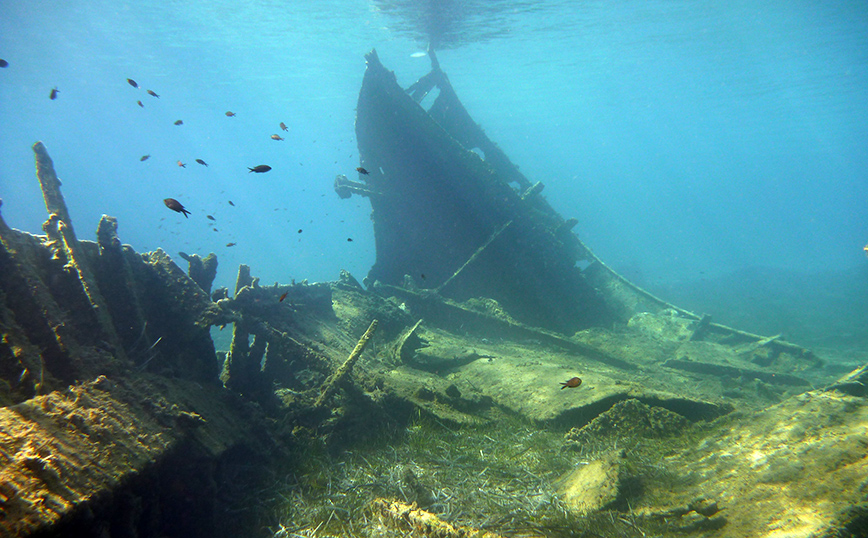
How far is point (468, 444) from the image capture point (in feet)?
15.9

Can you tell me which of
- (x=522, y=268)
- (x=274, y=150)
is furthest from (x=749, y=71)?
(x=274, y=150)

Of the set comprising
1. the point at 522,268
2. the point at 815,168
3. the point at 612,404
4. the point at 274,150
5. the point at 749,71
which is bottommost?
the point at 612,404

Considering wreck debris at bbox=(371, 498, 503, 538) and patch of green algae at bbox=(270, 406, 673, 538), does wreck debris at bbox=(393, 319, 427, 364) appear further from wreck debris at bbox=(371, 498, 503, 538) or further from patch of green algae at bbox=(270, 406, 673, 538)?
wreck debris at bbox=(371, 498, 503, 538)

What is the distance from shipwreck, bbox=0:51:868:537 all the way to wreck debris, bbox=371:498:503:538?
0.6 inches

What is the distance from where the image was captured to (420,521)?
2.90 m

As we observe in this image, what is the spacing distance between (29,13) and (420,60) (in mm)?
25845

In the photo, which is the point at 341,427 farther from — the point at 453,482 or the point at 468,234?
the point at 468,234

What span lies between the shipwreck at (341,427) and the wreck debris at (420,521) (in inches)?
0.6

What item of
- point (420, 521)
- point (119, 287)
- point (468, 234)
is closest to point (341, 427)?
point (420, 521)

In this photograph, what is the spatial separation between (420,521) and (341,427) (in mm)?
2404

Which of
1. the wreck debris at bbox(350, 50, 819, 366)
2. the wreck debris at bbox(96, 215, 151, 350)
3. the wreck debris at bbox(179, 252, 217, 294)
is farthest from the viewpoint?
the wreck debris at bbox(350, 50, 819, 366)

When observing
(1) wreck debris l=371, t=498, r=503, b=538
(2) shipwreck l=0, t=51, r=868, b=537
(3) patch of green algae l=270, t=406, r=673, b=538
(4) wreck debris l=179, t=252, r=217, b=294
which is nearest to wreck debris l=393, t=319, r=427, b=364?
(2) shipwreck l=0, t=51, r=868, b=537

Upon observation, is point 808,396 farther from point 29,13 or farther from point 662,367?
point 29,13

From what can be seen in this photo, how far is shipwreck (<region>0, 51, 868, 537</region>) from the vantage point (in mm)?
2656
